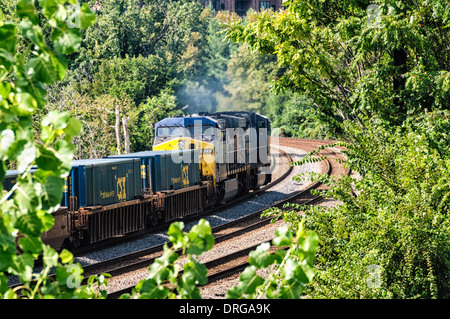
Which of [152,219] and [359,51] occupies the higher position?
[359,51]

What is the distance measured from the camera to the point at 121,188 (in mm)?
16984

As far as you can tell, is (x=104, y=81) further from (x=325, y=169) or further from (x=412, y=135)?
(x=412, y=135)

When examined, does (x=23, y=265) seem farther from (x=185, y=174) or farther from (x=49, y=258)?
(x=185, y=174)

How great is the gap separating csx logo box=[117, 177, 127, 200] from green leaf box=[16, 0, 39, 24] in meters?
14.1

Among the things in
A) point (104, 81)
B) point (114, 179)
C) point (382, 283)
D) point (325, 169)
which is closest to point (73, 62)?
point (104, 81)

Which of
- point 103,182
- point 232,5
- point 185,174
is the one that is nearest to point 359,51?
point 103,182

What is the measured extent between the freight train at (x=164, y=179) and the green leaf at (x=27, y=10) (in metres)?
10.7

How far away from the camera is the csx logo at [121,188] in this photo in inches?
664

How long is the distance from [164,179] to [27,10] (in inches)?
637

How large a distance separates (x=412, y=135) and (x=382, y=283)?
3154 mm

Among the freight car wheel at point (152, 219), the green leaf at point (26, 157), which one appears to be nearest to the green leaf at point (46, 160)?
the green leaf at point (26, 157)

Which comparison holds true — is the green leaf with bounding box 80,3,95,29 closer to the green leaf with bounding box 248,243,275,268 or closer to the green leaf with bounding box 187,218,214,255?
the green leaf with bounding box 187,218,214,255

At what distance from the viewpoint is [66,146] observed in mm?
2779

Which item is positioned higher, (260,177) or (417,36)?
(417,36)
